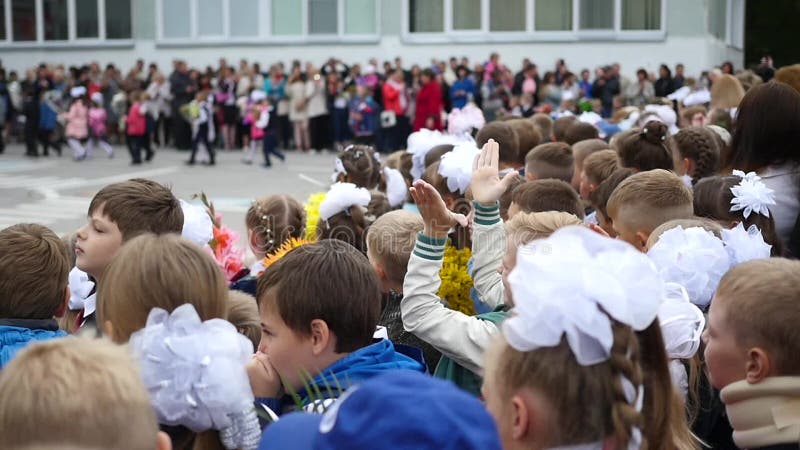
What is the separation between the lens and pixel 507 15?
30.9 metres

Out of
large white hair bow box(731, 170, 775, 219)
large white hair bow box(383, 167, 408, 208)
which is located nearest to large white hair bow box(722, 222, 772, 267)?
large white hair bow box(731, 170, 775, 219)

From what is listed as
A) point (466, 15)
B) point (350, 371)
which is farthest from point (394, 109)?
point (350, 371)

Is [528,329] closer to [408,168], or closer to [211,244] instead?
[211,244]

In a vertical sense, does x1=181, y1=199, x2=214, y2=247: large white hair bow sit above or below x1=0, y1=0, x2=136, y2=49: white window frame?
below

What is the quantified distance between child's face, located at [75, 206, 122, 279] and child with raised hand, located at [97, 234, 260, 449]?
134 centimetres

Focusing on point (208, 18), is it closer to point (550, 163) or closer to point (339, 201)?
point (550, 163)

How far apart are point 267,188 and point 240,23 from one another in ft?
47.8

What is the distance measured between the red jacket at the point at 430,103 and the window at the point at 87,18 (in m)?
12.8

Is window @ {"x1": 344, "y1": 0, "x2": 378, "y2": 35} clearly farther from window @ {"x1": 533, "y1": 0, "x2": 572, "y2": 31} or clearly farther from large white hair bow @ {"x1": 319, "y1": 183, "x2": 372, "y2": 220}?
large white hair bow @ {"x1": 319, "y1": 183, "x2": 372, "y2": 220}

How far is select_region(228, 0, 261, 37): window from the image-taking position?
32.2 metres

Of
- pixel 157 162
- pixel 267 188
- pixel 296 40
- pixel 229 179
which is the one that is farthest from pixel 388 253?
pixel 296 40

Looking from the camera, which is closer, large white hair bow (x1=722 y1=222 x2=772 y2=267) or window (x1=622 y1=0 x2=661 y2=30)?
large white hair bow (x1=722 y1=222 x2=772 y2=267)

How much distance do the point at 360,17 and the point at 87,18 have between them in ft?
30.5

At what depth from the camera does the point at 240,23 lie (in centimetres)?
3238
